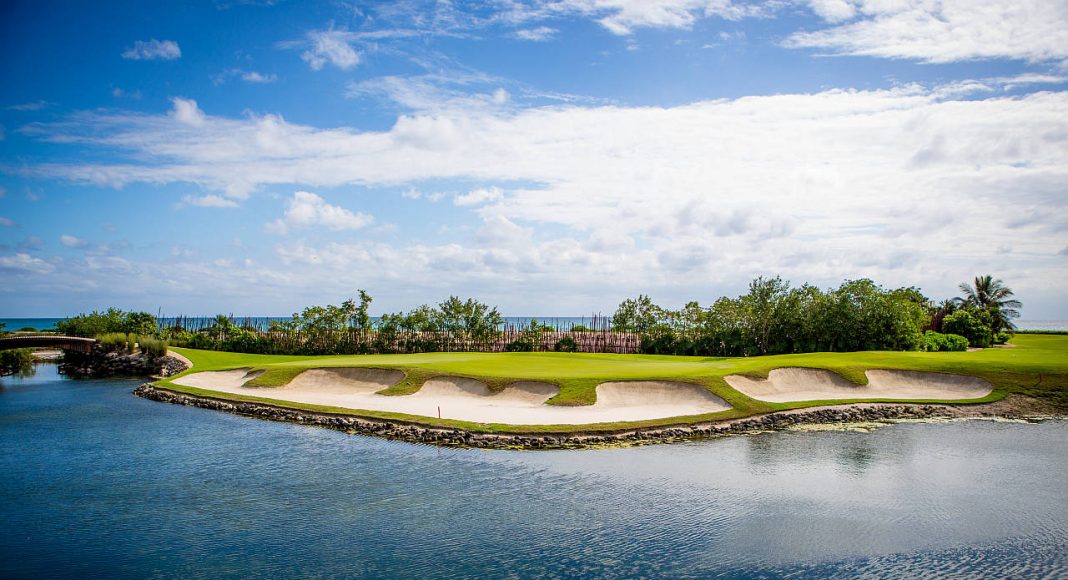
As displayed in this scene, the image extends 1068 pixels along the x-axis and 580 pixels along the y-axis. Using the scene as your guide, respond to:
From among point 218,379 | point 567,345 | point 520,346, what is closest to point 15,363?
point 218,379

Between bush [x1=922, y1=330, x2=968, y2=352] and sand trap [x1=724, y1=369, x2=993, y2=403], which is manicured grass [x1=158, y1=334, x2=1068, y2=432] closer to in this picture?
sand trap [x1=724, y1=369, x2=993, y2=403]

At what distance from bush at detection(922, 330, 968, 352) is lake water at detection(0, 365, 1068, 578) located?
19913mm

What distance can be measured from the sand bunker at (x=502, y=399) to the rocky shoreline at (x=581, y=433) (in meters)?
1.37

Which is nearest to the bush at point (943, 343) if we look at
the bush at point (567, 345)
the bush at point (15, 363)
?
the bush at point (567, 345)

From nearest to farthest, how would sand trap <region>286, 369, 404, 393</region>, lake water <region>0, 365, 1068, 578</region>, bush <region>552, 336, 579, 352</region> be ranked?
lake water <region>0, 365, 1068, 578</region> → sand trap <region>286, 369, 404, 393</region> → bush <region>552, 336, 579, 352</region>

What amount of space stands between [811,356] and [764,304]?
23.3ft

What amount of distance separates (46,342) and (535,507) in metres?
39.2

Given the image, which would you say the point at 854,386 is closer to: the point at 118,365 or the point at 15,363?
the point at 118,365

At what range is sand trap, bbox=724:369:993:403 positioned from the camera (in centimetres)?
2689

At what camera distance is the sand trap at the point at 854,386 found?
88.2 feet

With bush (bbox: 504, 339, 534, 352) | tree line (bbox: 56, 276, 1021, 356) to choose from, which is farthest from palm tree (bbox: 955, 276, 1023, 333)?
bush (bbox: 504, 339, 534, 352)

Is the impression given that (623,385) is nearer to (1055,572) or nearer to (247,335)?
(1055,572)

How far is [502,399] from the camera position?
25.7 metres

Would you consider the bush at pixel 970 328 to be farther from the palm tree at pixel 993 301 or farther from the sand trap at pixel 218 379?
the sand trap at pixel 218 379
